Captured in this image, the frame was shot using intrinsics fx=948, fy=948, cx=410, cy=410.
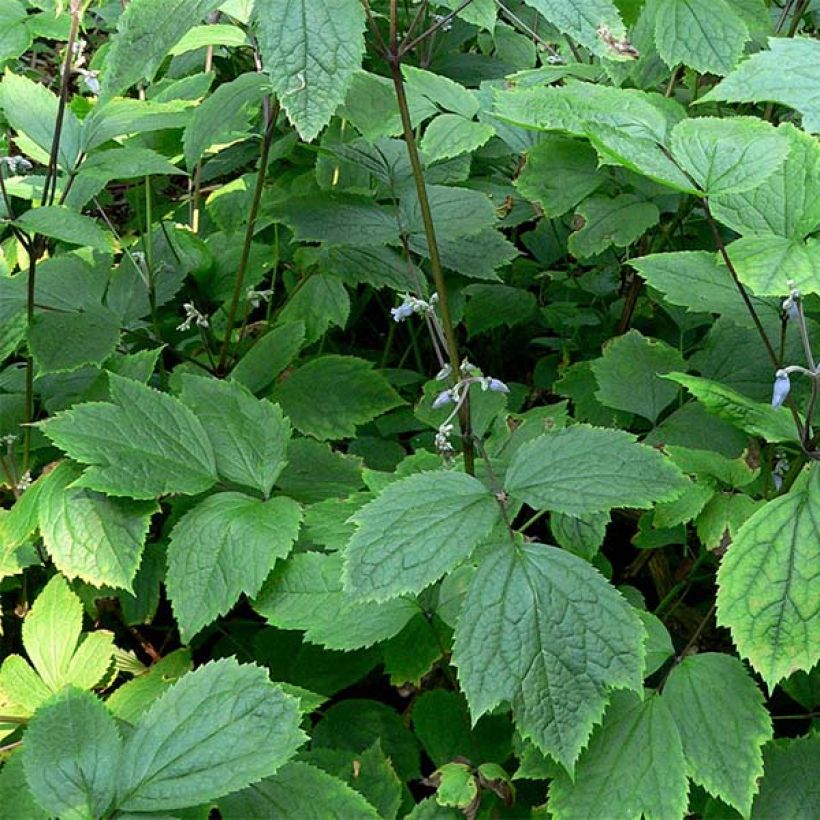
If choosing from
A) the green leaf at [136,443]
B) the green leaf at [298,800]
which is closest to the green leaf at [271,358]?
the green leaf at [136,443]

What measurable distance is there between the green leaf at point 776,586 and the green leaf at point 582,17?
0.61m

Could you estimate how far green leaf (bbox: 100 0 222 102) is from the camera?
1.07 meters

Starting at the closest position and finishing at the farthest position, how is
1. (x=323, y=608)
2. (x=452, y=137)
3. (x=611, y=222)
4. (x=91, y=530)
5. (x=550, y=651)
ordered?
(x=550, y=651) → (x=323, y=608) → (x=91, y=530) → (x=452, y=137) → (x=611, y=222)

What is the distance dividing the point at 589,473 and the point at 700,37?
3.14ft

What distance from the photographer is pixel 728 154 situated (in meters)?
1.28

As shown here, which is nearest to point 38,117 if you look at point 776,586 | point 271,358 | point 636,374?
point 271,358

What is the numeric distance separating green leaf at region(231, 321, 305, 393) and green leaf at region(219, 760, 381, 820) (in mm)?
803

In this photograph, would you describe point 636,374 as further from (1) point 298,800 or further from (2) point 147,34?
(2) point 147,34

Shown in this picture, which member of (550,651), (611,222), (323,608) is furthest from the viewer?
(611,222)

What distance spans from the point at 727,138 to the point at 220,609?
0.99 m

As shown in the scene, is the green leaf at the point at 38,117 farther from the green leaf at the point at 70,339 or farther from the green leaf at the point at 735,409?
the green leaf at the point at 735,409

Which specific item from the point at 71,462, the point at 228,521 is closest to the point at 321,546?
the point at 228,521

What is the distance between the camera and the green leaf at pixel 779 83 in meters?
1.24

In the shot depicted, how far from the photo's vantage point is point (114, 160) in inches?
69.2
